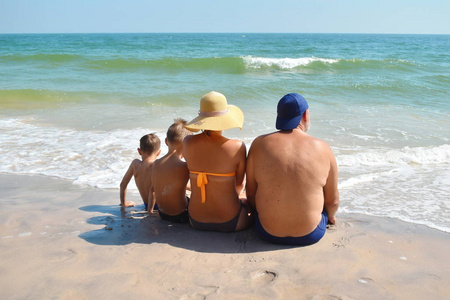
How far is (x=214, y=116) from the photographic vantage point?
3141 millimetres

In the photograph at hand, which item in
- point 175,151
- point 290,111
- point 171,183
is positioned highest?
point 290,111

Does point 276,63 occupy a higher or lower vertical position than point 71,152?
higher

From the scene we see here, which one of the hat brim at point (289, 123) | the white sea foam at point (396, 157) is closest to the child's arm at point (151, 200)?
the hat brim at point (289, 123)

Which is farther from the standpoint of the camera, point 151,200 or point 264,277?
point 151,200

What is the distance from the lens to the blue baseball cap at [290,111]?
294cm

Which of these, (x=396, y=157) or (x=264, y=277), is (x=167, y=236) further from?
(x=396, y=157)

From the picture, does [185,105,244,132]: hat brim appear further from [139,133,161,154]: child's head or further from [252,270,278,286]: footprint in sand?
[252,270,278,286]: footprint in sand

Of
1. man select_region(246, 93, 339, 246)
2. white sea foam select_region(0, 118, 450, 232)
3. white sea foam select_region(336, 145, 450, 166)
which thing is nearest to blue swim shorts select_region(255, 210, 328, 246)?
man select_region(246, 93, 339, 246)

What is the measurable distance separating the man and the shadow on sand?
6.9 inches

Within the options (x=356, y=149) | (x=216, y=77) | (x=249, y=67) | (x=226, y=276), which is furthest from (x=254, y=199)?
(x=249, y=67)

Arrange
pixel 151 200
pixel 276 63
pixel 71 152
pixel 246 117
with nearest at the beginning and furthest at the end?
1. pixel 151 200
2. pixel 71 152
3. pixel 246 117
4. pixel 276 63

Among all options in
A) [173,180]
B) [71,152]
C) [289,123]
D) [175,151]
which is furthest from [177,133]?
[71,152]

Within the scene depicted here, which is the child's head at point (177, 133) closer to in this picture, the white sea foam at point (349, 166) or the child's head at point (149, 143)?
the child's head at point (149, 143)

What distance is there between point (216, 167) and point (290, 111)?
0.68 m
